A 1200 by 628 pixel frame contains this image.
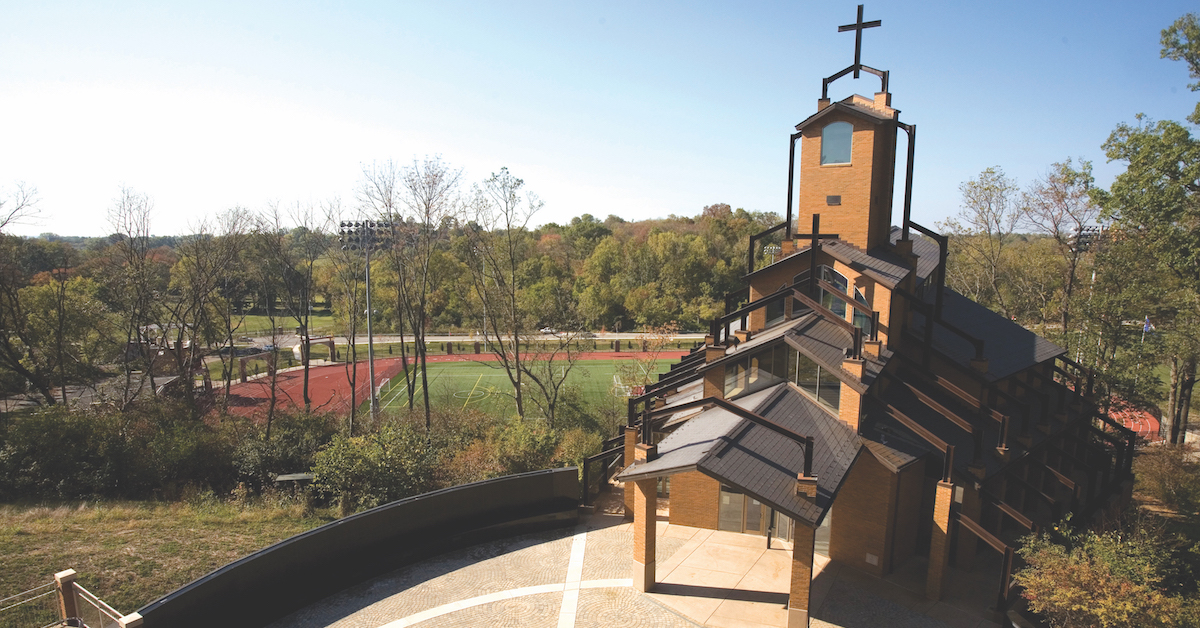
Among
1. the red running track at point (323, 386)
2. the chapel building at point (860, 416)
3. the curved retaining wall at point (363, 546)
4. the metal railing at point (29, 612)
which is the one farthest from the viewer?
the red running track at point (323, 386)

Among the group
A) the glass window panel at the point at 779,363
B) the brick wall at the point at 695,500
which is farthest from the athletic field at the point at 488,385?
the glass window panel at the point at 779,363

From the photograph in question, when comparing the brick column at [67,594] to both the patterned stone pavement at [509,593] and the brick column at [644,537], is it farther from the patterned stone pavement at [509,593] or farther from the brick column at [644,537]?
the brick column at [644,537]

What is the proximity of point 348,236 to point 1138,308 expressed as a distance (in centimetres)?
3705

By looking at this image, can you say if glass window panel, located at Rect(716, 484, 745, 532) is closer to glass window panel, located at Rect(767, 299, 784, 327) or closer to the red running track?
glass window panel, located at Rect(767, 299, 784, 327)

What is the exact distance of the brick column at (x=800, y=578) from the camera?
39.6 feet

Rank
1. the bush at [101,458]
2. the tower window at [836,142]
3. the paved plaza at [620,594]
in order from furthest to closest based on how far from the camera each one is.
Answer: the bush at [101,458] < the tower window at [836,142] < the paved plaza at [620,594]

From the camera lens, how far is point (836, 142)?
17.2 meters

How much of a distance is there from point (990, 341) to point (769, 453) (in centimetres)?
1122

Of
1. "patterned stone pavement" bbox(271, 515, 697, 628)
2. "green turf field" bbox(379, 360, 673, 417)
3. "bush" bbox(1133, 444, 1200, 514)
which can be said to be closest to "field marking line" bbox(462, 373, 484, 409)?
"green turf field" bbox(379, 360, 673, 417)

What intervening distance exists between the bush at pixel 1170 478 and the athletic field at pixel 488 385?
20.6 meters

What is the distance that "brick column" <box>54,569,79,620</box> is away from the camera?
34.2 feet

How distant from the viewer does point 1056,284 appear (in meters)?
38.7

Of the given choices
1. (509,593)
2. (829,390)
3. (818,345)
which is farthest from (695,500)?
(509,593)

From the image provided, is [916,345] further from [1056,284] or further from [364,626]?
[1056,284]
